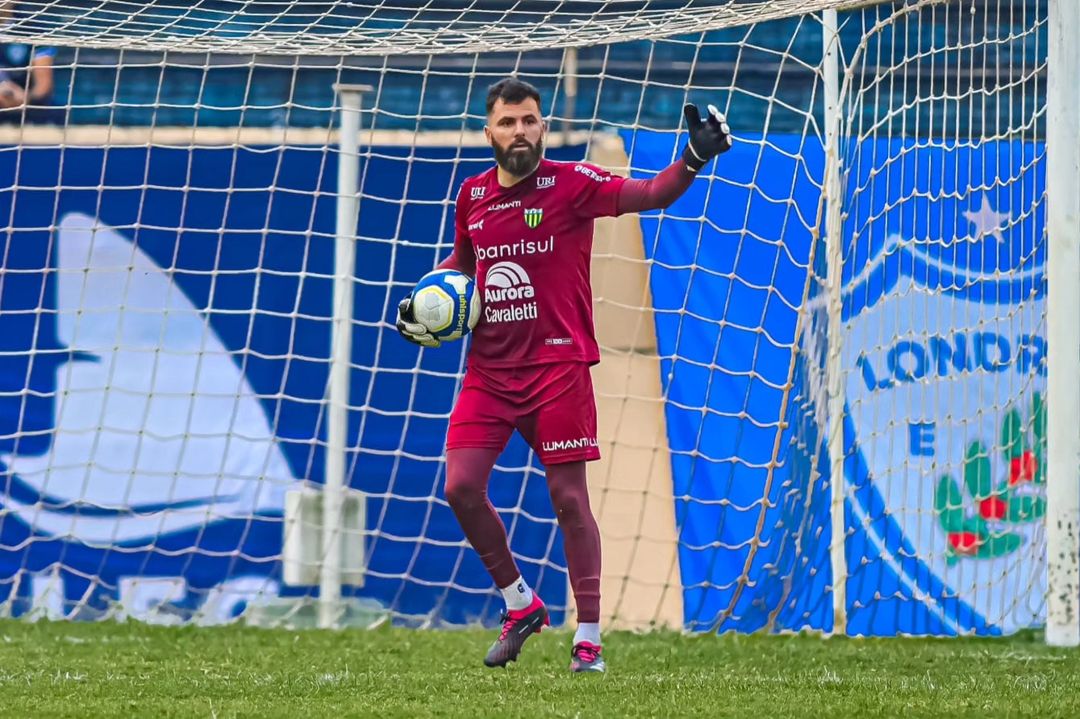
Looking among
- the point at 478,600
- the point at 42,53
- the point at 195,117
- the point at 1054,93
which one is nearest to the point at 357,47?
the point at 195,117

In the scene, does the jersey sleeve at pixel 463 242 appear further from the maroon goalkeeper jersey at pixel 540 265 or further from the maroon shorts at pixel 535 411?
the maroon shorts at pixel 535 411

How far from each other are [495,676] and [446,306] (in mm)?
1042

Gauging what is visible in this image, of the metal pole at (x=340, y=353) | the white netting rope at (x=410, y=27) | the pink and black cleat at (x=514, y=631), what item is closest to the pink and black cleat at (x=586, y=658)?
the pink and black cleat at (x=514, y=631)

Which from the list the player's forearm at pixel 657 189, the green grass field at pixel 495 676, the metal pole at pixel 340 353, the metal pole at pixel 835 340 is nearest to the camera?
the green grass field at pixel 495 676

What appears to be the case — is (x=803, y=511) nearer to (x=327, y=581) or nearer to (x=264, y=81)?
(x=327, y=581)

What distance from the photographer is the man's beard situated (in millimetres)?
4633

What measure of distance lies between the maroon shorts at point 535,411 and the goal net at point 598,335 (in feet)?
5.15

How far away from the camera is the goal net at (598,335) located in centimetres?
620

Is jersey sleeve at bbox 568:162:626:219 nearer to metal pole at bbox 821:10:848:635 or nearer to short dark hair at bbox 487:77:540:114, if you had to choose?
short dark hair at bbox 487:77:540:114

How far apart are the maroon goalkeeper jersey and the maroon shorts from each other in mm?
38

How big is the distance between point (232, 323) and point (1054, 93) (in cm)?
348

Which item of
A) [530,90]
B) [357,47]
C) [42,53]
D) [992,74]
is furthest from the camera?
[42,53]

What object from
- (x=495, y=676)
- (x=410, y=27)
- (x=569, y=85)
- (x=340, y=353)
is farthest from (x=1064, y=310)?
(x=410, y=27)

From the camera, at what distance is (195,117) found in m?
6.99
